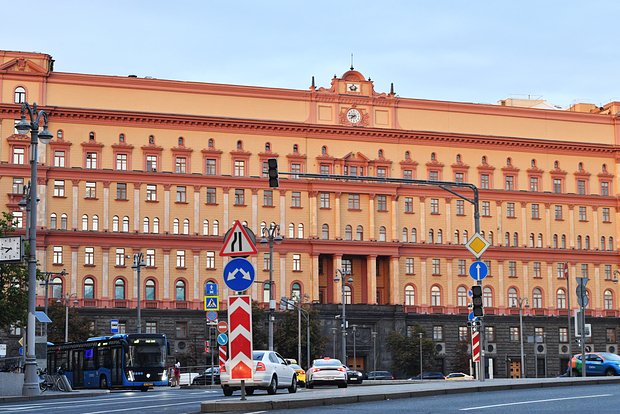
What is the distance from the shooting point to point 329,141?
349 ft

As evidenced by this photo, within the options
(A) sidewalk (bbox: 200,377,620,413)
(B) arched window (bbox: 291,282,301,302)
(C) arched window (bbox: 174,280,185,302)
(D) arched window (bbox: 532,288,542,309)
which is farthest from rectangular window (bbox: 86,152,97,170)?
(A) sidewalk (bbox: 200,377,620,413)

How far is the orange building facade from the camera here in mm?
98938

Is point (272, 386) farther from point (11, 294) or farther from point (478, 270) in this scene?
point (11, 294)

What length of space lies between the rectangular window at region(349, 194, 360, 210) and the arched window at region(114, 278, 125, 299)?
72.5 ft

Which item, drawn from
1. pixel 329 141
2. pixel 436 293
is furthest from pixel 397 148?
pixel 436 293

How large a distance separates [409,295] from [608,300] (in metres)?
21.5

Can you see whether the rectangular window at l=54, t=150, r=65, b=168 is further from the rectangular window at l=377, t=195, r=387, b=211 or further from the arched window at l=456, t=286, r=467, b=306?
the arched window at l=456, t=286, r=467, b=306

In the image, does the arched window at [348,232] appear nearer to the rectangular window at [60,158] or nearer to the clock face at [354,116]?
the clock face at [354,116]

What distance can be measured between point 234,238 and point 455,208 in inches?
3485

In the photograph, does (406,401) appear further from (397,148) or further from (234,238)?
(397,148)

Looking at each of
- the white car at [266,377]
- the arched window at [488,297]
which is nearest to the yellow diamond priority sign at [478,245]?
the white car at [266,377]

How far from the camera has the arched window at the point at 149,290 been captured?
10000 cm

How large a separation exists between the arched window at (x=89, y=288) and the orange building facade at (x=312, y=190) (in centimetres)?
19

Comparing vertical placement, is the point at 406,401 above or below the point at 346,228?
below
